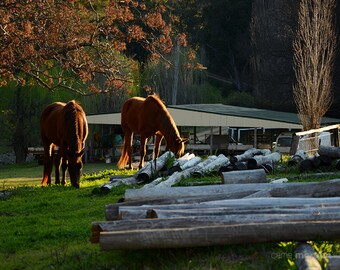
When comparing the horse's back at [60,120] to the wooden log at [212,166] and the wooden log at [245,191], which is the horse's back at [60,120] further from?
the wooden log at [245,191]

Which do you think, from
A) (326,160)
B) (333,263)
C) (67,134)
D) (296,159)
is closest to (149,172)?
(67,134)

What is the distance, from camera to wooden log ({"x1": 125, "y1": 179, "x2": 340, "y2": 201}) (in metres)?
10.1

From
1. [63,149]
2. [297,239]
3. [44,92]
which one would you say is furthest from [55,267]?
[44,92]

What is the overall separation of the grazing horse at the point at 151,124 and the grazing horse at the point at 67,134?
9.61 feet

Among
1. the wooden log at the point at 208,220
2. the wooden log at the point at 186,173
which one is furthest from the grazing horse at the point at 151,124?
the wooden log at the point at 208,220

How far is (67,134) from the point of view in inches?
770

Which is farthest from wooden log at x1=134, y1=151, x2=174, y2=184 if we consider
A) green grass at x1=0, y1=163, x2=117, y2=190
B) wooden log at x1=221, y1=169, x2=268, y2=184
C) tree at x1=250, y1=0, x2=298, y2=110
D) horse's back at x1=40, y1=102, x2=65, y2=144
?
tree at x1=250, y1=0, x2=298, y2=110

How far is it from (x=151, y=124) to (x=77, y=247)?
1402cm

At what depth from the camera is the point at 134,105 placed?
25.9 meters

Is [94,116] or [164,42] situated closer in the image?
[164,42]

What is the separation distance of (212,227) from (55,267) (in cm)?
198

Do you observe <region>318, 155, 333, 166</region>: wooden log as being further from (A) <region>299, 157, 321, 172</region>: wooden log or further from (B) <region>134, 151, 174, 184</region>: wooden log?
(B) <region>134, 151, 174, 184</region>: wooden log

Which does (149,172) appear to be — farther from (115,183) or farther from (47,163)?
(47,163)

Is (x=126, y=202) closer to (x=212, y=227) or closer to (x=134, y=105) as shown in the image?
(x=212, y=227)
